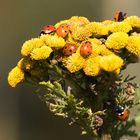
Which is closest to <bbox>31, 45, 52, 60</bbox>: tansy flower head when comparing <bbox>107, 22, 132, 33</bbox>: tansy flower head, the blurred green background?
<bbox>107, 22, 132, 33</bbox>: tansy flower head

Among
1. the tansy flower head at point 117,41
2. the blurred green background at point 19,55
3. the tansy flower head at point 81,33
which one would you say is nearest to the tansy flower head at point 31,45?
the tansy flower head at point 81,33

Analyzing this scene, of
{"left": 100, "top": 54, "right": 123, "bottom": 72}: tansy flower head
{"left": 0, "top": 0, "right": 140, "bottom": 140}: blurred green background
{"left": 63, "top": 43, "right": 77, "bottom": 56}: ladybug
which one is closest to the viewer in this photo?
{"left": 100, "top": 54, "right": 123, "bottom": 72}: tansy flower head

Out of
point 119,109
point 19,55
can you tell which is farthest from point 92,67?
point 19,55

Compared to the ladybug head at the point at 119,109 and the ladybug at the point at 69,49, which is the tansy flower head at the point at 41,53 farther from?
the ladybug head at the point at 119,109

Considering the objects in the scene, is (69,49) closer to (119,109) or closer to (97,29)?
(97,29)

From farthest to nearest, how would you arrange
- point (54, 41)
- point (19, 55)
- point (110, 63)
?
point (19, 55), point (54, 41), point (110, 63)

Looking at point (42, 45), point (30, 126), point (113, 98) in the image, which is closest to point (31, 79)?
point (42, 45)

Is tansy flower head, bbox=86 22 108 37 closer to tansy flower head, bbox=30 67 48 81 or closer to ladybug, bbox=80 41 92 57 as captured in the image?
ladybug, bbox=80 41 92 57

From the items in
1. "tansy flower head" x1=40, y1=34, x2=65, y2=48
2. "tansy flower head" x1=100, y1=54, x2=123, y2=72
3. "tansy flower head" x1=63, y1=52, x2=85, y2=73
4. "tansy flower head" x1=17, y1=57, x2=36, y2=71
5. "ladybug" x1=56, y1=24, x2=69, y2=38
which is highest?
"ladybug" x1=56, y1=24, x2=69, y2=38
